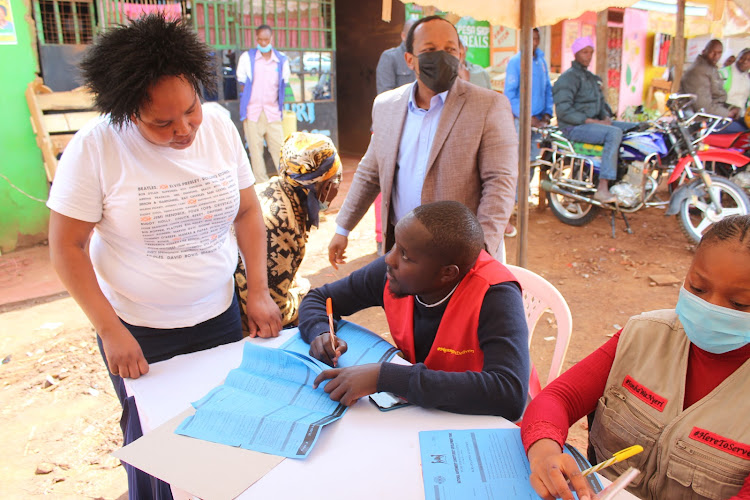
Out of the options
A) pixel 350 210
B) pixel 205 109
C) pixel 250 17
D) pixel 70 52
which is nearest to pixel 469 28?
pixel 250 17

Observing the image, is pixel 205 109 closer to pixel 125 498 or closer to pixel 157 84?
pixel 157 84

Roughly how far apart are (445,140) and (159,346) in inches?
53.6

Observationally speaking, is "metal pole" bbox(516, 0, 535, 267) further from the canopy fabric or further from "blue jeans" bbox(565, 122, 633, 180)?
"blue jeans" bbox(565, 122, 633, 180)

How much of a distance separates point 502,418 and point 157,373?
1013 millimetres

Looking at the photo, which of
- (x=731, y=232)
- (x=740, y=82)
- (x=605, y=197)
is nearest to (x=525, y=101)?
(x=731, y=232)

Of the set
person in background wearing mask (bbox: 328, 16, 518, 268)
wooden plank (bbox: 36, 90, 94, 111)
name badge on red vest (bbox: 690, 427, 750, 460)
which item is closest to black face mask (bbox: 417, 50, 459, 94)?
person in background wearing mask (bbox: 328, 16, 518, 268)

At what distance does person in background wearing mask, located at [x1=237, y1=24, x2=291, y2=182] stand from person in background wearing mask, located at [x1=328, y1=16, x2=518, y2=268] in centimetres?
523

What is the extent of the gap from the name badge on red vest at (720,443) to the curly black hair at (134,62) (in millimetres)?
1575

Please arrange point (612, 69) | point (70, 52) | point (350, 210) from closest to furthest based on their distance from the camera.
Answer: point (350, 210) → point (70, 52) → point (612, 69)

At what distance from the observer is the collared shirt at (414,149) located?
2.40 m

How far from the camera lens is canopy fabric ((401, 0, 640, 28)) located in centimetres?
312

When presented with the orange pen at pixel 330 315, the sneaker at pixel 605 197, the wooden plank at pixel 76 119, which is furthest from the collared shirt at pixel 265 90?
the orange pen at pixel 330 315

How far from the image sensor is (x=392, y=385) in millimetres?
1419

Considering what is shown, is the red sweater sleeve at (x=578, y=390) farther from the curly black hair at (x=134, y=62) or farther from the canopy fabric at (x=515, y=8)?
the canopy fabric at (x=515, y=8)
